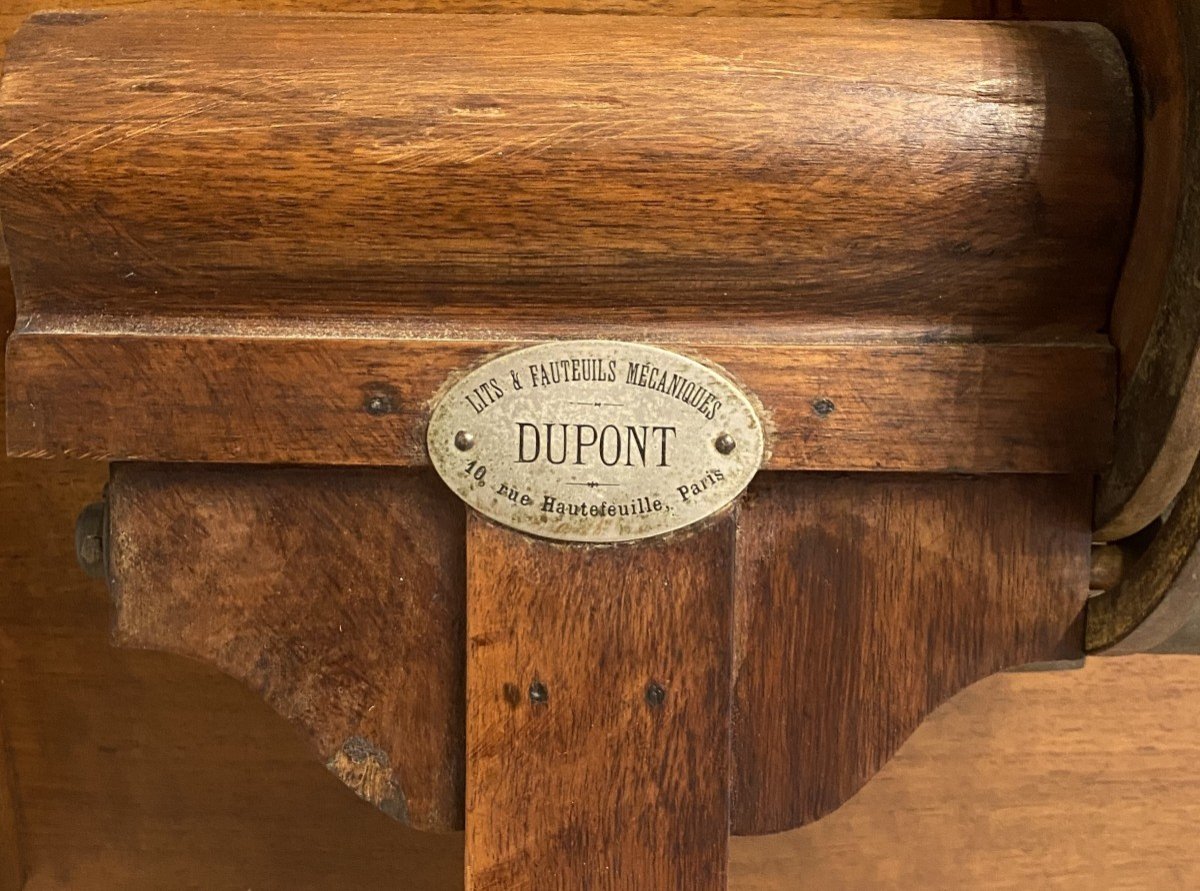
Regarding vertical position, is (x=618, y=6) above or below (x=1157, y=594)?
above

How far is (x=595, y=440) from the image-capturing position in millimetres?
594

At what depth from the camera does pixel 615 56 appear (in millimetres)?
592

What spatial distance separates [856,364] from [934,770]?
17.5 inches

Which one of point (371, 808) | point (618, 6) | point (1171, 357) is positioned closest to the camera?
point (1171, 357)

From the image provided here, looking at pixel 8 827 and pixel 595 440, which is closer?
pixel 595 440

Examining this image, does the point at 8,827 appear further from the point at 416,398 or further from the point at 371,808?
the point at 416,398

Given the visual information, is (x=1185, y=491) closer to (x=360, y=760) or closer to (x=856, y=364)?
→ (x=856, y=364)

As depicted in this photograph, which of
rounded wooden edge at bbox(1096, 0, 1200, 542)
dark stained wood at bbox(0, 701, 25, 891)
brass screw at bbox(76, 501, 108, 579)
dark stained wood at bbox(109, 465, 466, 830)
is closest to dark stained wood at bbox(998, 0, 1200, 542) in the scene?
rounded wooden edge at bbox(1096, 0, 1200, 542)

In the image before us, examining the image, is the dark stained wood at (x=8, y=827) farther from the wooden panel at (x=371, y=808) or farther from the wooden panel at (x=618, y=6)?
the wooden panel at (x=618, y=6)

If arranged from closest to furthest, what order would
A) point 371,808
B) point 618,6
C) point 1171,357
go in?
point 1171,357
point 618,6
point 371,808

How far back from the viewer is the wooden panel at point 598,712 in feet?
1.97

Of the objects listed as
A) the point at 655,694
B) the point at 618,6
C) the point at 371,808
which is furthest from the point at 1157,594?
the point at 371,808

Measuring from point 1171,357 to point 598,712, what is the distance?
32 cm

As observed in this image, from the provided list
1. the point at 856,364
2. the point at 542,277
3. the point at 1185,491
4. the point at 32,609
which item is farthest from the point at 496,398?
the point at 32,609
